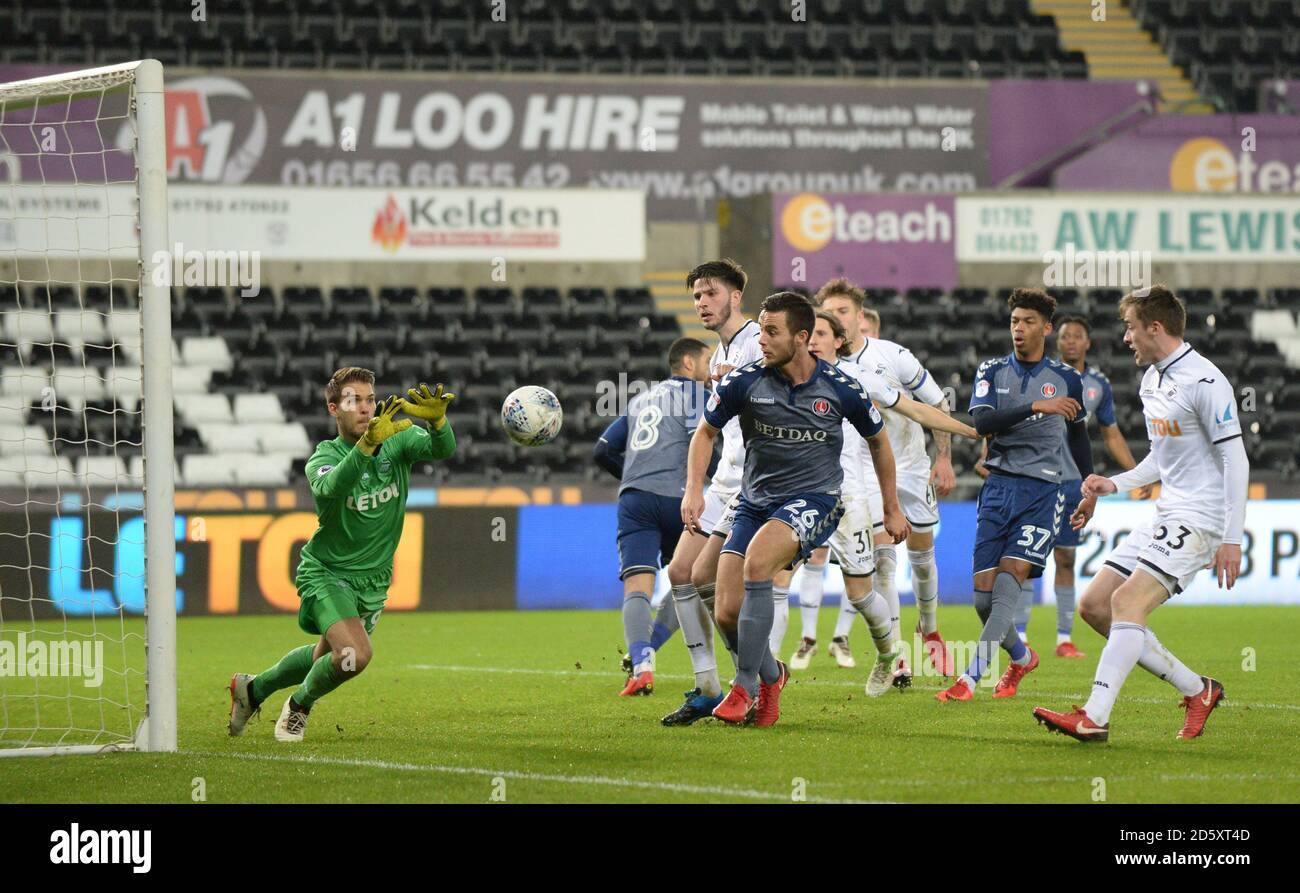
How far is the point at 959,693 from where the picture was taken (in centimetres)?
940

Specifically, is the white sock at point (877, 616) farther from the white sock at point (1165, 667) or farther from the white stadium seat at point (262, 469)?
the white stadium seat at point (262, 469)

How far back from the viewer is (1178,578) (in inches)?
299

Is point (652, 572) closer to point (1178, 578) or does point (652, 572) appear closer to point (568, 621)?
point (1178, 578)

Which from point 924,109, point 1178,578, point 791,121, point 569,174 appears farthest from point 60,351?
point 1178,578

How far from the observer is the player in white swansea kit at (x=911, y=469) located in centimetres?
1041

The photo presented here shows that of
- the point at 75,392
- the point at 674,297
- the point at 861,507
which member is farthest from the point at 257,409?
the point at 861,507

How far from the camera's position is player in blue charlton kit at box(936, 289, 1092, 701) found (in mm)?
9336

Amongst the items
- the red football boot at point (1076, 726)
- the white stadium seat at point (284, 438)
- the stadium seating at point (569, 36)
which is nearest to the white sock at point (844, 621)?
the red football boot at point (1076, 726)

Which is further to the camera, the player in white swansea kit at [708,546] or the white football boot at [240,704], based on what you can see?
the player in white swansea kit at [708,546]

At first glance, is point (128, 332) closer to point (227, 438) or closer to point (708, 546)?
point (227, 438)

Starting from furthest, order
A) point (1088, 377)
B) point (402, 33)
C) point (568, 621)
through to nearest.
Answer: point (402, 33)
point (568, 621)
point (1088, 377)

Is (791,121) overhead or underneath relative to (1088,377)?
overhead

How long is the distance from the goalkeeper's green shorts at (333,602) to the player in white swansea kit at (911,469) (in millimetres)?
3573

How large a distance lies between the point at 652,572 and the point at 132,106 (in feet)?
13.2
